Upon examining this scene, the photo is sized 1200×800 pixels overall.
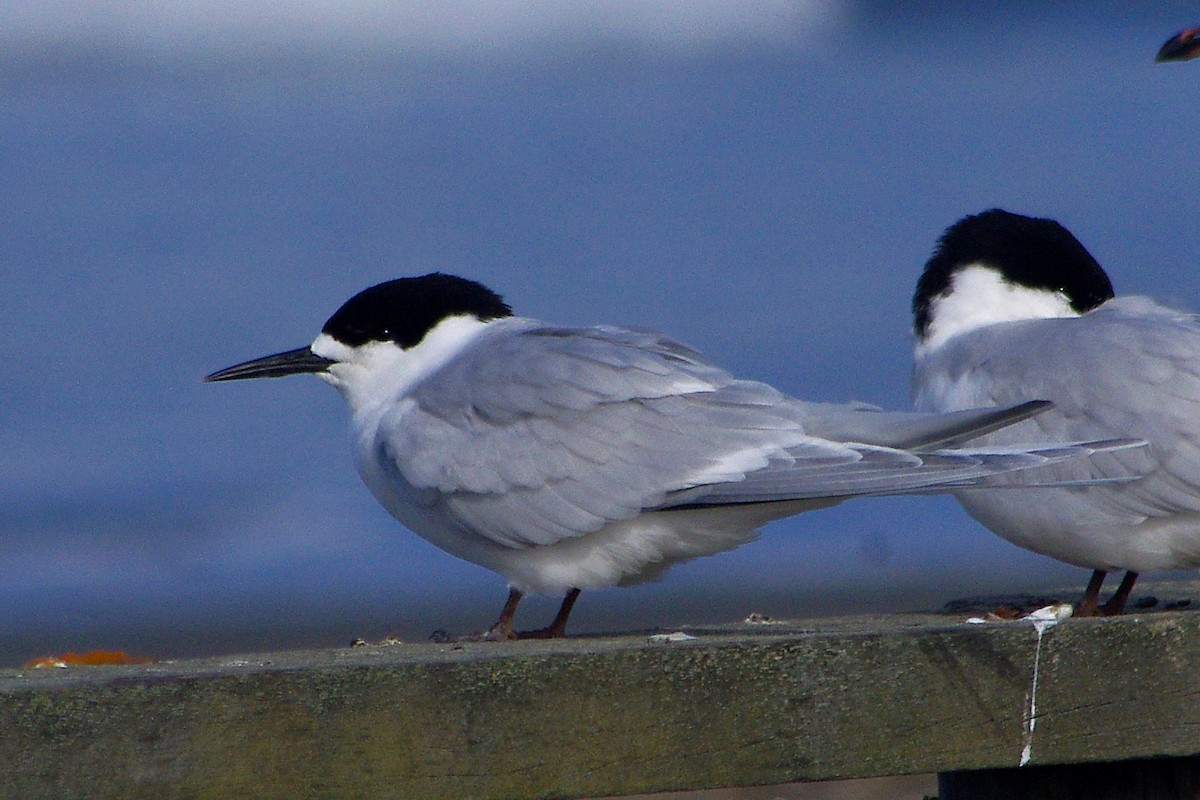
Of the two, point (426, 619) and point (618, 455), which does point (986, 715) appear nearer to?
point (618, 455)

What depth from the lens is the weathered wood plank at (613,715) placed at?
7.30 ft

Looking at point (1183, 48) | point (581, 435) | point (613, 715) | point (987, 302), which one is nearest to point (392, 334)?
point (581, 435)

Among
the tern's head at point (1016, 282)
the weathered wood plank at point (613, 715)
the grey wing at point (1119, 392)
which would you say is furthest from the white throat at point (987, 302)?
the weathered wood plank at point (613, 715)

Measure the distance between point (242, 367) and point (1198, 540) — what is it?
2437 millimetres

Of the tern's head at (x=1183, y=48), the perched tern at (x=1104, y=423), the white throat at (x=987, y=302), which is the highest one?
the tern's head at (x=1183, y=48)

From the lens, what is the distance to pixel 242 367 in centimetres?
476

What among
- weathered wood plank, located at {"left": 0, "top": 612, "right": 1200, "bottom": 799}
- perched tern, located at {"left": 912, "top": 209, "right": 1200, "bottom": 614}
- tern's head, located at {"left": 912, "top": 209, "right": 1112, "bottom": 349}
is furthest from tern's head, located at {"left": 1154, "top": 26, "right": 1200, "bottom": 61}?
weathered wood plank, located at {"left": 0, "top": 612, "right": 1200, "bottom": 799}

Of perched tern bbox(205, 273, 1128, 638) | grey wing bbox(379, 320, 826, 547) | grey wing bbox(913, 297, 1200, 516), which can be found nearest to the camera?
perched tern bbox(205, 273, 1128, 638)

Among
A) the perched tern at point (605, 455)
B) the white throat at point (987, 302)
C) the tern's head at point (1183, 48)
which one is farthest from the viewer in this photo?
the tern's head at point (1183, 48)

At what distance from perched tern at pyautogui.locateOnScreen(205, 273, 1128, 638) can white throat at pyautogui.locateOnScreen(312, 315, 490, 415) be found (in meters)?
0.23

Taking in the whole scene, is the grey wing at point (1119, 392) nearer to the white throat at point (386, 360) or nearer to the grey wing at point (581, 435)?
the grey wing at point (581, 435)

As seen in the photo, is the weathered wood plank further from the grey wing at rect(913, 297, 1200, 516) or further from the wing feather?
the grey wing at rect(913, 297, 1200, 516)

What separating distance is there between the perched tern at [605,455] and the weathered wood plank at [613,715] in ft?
3.72

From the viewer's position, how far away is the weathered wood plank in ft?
7.30
